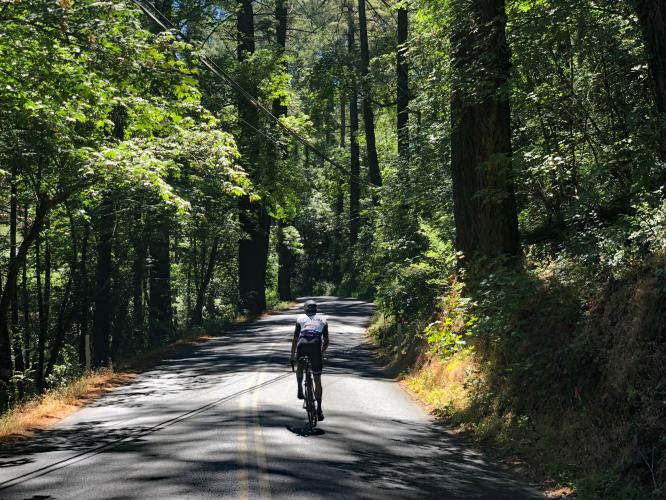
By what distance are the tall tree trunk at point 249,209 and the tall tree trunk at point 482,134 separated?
1853cm

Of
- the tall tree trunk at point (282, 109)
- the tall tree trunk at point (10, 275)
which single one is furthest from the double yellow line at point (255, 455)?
the tall tree trunk at point (282, 109)

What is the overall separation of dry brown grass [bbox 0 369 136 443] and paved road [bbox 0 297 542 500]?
1.42 feet

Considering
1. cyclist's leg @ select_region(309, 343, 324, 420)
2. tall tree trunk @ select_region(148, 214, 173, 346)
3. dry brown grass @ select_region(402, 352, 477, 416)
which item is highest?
tall tree trunk @ select_region(148, 214, 173, 346)

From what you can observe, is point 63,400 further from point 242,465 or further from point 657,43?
point 657,43

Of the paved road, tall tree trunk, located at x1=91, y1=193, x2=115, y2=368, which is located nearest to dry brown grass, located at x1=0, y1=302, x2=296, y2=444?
the paved road

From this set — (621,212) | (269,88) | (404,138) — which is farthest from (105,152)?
(269,88)

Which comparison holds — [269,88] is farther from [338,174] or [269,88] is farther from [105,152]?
[338,174]

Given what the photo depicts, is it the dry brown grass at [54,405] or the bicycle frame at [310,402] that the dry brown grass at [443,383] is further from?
the dry brown grass at [54,405]

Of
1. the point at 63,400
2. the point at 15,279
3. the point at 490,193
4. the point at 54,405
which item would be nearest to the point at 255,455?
the point at 490,193

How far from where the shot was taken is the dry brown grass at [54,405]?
451 inches

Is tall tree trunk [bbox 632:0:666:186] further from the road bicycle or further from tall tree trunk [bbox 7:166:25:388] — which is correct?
tall tree trunk [bbox 7:166:25:388]

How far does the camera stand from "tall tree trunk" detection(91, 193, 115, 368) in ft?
72.3

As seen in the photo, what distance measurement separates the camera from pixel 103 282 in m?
22.3

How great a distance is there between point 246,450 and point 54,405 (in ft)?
21.7
